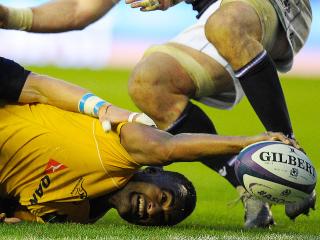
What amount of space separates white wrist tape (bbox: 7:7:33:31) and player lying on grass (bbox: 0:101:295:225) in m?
0.61

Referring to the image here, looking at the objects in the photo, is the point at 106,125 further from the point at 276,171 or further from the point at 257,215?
the point at 257,215

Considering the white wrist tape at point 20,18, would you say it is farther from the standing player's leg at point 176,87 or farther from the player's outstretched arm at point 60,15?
the standing player's leg at point 176,87

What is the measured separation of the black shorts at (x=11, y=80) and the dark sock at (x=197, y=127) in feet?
3.00

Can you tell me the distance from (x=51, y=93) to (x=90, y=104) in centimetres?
26

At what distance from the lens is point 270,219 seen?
680 cm

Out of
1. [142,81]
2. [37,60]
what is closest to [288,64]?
[142,81]

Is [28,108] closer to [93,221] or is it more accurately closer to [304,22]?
[93,221]

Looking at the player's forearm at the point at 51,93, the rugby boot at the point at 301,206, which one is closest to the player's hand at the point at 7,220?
the player's forearm at the point at 51,93

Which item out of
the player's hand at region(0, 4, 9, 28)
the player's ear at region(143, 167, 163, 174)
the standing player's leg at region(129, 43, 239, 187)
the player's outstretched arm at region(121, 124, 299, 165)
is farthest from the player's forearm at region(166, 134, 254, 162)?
the player's hand at region(0, 4, 9, 28)

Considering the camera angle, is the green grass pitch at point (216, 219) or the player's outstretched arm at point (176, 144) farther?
the green grass pitch at point (216, 219)

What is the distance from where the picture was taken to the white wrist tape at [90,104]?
6.46m

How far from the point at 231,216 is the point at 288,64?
964 mm

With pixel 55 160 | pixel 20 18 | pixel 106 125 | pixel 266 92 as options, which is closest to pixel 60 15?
pixel 20 18

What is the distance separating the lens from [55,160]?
21.0ft
